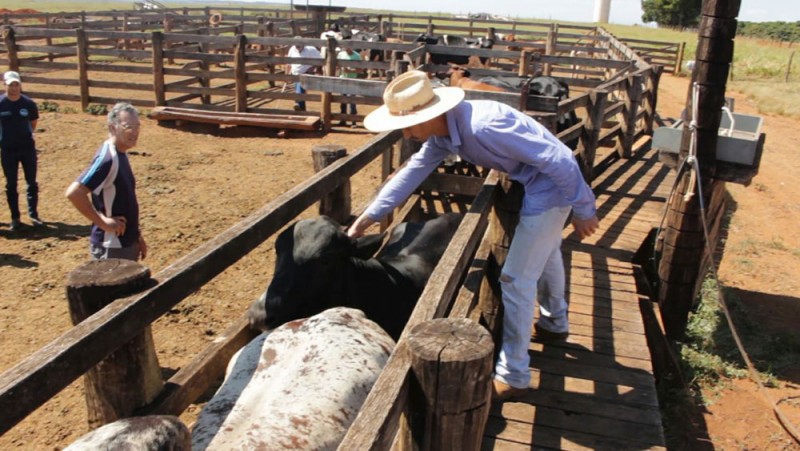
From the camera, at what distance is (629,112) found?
10.0m

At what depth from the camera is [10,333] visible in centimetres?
563

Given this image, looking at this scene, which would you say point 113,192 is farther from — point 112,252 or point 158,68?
point 158,68

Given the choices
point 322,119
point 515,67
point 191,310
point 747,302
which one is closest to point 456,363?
point 191,310

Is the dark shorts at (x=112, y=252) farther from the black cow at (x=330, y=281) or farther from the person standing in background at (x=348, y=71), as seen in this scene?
the person standing in background at (x=348, y=71)

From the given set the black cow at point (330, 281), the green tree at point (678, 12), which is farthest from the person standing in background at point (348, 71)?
the green tree at point (678, 12)

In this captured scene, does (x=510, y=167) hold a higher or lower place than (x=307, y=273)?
higher

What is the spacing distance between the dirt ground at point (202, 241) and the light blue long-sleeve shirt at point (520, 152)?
2.57 metres

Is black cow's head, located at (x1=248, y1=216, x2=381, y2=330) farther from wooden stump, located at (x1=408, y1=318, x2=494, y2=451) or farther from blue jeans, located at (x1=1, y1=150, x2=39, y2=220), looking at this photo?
blue jeans, located at (x1=1, y1=150, x2=39, y2=220)

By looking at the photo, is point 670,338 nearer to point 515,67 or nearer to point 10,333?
point 10,333

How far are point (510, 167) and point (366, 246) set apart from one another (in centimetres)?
98

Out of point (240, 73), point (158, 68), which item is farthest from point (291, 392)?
point (158, 68)

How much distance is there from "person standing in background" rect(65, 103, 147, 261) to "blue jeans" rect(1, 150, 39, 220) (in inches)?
147

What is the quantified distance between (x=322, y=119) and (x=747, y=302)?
8.62m

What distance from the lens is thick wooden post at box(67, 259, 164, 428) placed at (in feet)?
7.84
